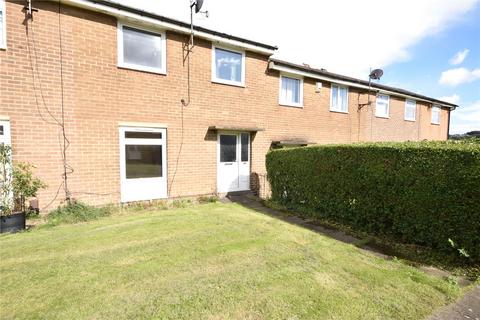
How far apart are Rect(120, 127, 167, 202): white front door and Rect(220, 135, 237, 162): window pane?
221cm

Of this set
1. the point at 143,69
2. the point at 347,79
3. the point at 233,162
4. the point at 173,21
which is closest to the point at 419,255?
the point at 233,162

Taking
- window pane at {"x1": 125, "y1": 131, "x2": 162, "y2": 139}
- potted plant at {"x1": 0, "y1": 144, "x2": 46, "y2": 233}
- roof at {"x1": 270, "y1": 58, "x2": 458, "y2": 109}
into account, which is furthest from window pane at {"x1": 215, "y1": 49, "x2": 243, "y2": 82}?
potted plant at {"x1": 0, "y1": 144, "x2": 46, "y2": 233}

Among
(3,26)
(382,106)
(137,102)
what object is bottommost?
(137,102)

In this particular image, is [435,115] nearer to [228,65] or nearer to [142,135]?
[228,65]

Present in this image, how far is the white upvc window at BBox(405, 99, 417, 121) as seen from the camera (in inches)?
668

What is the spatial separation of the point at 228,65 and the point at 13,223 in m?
7.99

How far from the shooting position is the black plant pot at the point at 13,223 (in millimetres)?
5508

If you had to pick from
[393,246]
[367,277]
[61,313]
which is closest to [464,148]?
[393,246]

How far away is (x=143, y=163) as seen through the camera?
807 cm

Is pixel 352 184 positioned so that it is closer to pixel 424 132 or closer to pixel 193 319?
pixel 193 319

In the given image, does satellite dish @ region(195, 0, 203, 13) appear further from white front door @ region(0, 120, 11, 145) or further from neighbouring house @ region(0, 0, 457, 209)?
white front door @ region(0, 120, 11, 145)

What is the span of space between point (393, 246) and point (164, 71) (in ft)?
26.0

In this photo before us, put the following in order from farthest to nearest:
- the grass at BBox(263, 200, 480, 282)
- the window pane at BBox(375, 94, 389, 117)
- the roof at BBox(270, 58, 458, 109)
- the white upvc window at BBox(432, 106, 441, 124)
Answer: the white upvc window at BBox(432, 106, 441, 124)
the window pane at BBox(375, 94, 389, 117)
the roof at BBox(270, 58, 458, 109)
the grass at BBox(263, 200, 480, 282)

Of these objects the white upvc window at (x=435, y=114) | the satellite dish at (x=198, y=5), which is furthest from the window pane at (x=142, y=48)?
the white upvc window at (x=435, y=114)
